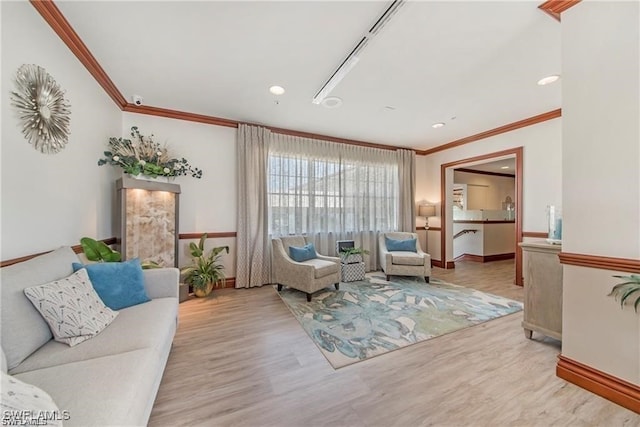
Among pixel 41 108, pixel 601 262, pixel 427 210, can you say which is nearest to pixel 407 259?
pixel 427 210

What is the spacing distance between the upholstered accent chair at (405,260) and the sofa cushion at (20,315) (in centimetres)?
392

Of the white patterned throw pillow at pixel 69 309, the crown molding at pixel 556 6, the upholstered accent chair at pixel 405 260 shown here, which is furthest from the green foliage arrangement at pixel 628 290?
the white patterned throw pillow at pixel 69 309

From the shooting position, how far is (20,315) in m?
1.25

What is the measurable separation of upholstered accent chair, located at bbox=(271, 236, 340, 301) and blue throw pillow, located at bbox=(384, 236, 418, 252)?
4.47 feet

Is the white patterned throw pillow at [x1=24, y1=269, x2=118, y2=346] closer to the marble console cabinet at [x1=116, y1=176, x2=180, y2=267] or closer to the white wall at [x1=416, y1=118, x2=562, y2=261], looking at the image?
the marble console cabinet at [x1=116, y1=176, x2=180, y2=267]

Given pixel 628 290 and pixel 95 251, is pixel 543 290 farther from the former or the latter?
pixel 95 251

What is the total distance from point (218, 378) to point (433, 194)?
17.4 feet

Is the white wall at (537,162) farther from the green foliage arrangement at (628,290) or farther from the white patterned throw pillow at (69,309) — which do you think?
the white patterned throw pillow at (69,309)

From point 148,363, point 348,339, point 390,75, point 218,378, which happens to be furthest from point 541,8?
point 218,378

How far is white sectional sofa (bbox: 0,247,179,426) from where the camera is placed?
0.95m

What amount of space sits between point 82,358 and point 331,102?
3.23 metres

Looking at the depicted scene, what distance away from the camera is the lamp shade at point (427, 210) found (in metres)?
5.31

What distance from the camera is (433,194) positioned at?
5.61 meters

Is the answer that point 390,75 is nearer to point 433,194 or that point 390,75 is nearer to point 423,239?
point 433,194
